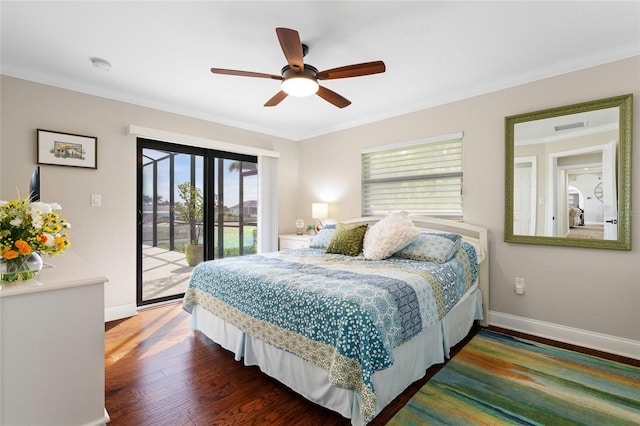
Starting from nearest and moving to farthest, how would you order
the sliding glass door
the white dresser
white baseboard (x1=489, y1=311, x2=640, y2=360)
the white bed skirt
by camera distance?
the white dresser → the white bed skirt → white baseboard (x1=489, y1=311, x2=640, y2=360) → the sliding glass door

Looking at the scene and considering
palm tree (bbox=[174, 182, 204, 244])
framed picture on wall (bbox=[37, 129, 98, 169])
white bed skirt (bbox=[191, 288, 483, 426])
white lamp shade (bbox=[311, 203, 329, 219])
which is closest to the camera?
white bed skirt (bbox=[191, 288, 483, 426])

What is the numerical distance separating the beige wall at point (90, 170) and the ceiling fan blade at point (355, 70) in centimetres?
242

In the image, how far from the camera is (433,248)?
271 cm

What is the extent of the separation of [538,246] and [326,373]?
8.05 feet

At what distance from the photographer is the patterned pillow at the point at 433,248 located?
265 centimetres

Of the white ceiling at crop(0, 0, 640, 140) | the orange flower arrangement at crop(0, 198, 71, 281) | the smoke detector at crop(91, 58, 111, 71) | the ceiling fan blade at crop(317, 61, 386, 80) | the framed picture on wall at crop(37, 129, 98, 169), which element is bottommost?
the orange flower arrangement at crop(0, 198, 71, 281)

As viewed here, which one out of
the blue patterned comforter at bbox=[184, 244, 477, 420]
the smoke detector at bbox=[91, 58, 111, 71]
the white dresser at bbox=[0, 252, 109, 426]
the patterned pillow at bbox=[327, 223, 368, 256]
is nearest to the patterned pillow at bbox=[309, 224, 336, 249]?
the patterned pillow at bbox=[327, 223, 368, 256]

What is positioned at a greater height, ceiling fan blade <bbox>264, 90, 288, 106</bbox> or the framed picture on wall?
ceiling fan blade <bbox>264, 90, 288, 106</bbox>

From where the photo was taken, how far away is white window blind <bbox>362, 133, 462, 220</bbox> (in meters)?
3.43

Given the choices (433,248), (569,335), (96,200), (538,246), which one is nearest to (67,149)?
(96,200)

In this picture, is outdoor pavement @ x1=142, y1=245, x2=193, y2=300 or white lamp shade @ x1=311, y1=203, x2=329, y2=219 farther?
Result: white lamp shade @ x1=311, y1=203, x2=329, y2=219

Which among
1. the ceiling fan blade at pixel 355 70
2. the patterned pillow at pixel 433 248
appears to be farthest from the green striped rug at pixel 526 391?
the ceiling fan blade at pixel 355 70

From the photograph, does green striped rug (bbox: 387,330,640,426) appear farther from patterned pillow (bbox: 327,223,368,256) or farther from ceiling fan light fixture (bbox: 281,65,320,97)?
ceiling fan light fixture (bbox: 281,65,320,97)

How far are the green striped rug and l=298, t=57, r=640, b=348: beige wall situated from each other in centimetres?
43
